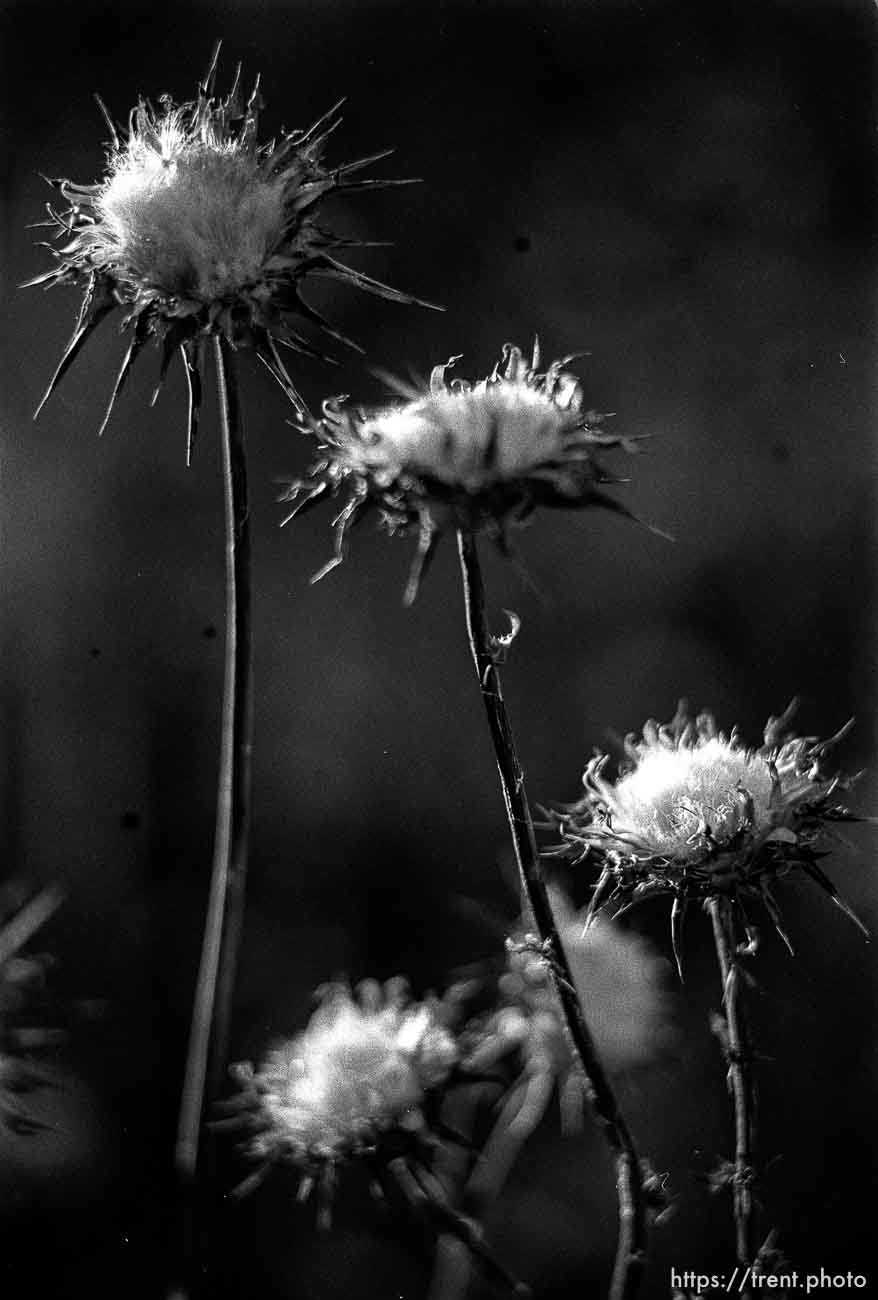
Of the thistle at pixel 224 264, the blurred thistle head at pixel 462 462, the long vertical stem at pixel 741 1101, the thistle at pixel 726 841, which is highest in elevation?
the thistle at pixel 224 264

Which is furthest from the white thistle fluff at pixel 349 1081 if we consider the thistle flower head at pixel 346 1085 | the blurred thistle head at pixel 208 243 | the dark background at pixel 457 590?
the dark background at pixel 457 590

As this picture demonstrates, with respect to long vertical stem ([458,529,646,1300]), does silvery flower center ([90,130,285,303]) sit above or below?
above

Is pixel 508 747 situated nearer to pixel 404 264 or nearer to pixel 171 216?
pixel 171 216

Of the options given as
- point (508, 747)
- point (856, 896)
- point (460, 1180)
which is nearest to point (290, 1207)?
point (856, 896)

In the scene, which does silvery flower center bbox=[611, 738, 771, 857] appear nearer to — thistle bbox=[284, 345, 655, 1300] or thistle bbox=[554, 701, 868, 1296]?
thistle bbox=[554, 701, 868, 1296]

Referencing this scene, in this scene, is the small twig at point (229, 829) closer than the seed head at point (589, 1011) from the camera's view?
Yes

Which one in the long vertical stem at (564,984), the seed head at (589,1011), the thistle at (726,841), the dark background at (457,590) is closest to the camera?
the long vertical stem at (564,984)

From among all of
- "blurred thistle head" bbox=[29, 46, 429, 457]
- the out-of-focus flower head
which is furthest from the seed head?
"blurred thistle head" bbox=[29, 46, 429, 457]

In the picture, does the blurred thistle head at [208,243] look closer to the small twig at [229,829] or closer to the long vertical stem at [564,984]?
the small twig at [229,829]
